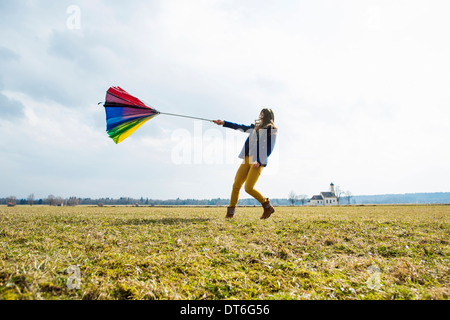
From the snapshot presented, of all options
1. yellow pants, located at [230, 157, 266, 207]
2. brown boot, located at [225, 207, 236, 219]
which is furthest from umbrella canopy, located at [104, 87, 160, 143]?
brown boot, located at [225, 207, 236, 219]

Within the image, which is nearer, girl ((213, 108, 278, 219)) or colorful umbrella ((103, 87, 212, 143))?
girl ((213, 108, 278, 219))

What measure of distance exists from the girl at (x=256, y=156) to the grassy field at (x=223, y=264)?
250 cm

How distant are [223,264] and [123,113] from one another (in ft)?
21.9

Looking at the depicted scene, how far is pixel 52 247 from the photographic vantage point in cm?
320

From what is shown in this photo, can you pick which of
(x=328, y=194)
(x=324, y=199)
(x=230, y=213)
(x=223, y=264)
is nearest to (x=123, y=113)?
(x=230, y=213)

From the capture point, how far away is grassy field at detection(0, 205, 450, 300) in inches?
77.2

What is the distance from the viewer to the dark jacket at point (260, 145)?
701 centimetres

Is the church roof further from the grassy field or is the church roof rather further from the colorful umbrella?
the grassy field

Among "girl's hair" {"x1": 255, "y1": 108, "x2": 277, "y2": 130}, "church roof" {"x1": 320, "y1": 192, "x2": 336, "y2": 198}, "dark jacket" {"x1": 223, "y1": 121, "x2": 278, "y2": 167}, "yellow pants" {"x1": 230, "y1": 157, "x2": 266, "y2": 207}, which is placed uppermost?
"girl's hair" {"x1": 255, "y1": 108, "x2": 277, "y2": 130}

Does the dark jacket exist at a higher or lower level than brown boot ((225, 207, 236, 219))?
higher

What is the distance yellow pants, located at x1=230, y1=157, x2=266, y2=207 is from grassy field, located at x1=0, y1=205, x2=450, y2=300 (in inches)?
96.2

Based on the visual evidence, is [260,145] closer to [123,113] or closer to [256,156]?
[256,156]

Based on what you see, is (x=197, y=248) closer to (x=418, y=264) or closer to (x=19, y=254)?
(x=19, y=254)

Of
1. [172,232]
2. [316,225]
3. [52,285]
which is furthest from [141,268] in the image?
[316,225]
